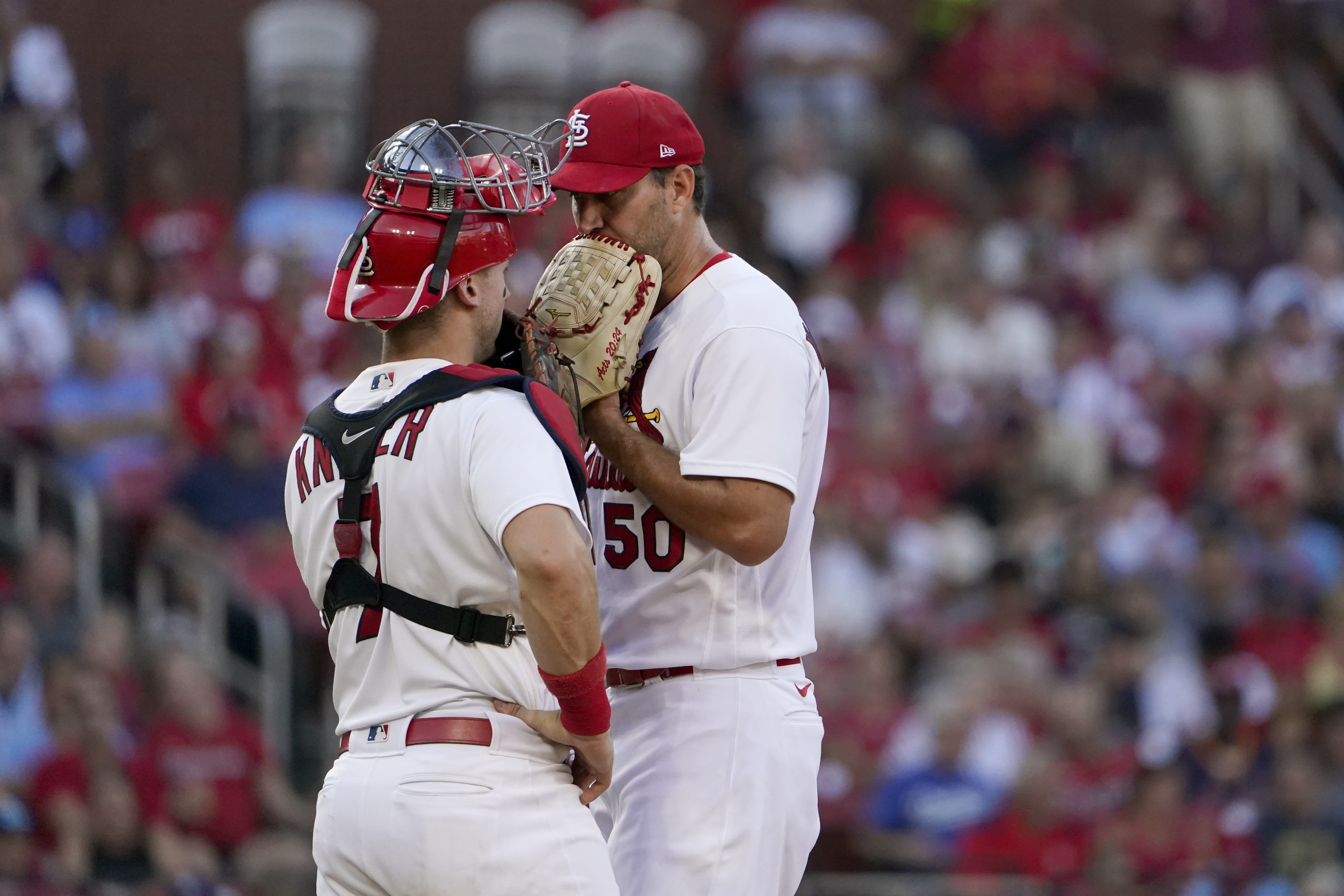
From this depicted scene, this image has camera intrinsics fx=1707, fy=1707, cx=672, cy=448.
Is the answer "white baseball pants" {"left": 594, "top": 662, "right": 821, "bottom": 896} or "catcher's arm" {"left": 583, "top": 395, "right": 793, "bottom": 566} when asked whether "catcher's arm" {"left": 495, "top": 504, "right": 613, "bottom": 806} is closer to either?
"catcher's arm" {"left": 583, "top": 395, "right": 793, "bottom": 566}

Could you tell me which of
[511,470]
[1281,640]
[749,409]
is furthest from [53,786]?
[1281,640]

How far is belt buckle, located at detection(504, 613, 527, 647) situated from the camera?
10.6 feet

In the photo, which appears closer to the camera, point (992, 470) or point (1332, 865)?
point (1332, 865)

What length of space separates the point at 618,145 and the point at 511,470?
1.00 meters

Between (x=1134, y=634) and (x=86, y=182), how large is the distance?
6.54 metres

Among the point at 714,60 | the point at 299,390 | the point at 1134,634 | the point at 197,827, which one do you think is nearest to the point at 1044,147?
the point at 714,60

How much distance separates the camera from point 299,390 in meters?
9.33

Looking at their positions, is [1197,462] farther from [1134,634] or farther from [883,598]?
[883,598]

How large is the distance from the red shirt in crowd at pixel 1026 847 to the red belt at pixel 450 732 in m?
5.00

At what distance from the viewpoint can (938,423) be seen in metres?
10.4

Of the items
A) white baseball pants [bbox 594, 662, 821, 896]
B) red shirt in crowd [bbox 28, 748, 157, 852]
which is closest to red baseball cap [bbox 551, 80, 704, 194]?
white baseball pants [bbox 594, 662, 821, 896]

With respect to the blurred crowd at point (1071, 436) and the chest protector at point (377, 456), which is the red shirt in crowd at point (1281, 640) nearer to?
the blurred crowd at point (1071, 436)

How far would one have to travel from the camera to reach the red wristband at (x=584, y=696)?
124 inches

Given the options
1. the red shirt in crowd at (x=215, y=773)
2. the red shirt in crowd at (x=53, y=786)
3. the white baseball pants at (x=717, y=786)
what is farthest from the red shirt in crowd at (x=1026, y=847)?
the white baseball pants at (x=717, y=786)
